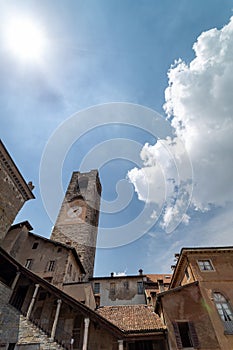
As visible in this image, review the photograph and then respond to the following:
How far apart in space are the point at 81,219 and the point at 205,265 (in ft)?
65.1

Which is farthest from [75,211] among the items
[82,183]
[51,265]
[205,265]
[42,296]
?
[205,265]

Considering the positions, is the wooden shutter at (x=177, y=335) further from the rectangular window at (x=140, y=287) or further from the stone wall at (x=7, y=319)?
the rectangular window at (x=140, y=287)

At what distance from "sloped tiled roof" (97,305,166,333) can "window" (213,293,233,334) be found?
368 cm

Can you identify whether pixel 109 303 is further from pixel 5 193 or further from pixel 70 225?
pixel 5 193

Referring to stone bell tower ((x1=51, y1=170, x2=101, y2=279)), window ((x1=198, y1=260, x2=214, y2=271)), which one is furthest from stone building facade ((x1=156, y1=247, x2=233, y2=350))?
stone bell tower ((x1=51, y1=170, x2=101, y2=279))

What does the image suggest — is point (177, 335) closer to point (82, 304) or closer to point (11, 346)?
point (82, 304)

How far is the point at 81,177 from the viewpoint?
4059 centimetres

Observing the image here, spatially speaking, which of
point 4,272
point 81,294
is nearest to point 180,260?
point 81,294

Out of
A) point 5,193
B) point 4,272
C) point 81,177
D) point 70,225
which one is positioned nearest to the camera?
point 4,272

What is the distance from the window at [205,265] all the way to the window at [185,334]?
3.90 m

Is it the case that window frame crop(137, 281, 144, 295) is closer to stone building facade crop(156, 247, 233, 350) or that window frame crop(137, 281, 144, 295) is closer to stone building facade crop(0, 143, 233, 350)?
stone building facade crop(0, 143, 233, 350)

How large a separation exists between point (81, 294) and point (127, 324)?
453 cm

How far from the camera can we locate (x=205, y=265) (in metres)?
15.7

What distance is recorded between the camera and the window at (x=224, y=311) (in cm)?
1262
